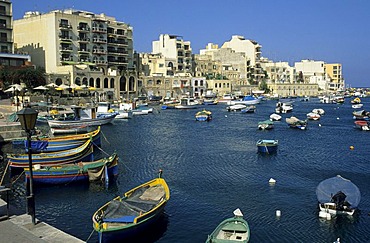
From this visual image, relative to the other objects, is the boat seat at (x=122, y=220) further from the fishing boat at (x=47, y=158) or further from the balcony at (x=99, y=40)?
the balcony at (x=99, y=40)

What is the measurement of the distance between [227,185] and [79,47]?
67803mm

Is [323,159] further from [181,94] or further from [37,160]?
[181,94]

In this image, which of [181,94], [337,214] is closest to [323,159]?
[337,214]

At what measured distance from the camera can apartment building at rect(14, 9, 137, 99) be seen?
80875mm

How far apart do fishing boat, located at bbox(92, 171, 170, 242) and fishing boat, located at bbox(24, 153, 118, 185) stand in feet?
18.6

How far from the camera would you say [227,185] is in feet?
81.1

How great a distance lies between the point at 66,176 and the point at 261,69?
429ft

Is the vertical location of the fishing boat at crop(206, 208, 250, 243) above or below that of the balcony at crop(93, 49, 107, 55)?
below

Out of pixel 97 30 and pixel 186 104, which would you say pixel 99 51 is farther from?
pixel 186 104

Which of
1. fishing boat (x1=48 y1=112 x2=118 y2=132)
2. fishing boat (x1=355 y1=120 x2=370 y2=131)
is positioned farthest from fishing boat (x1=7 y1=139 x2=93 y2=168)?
fishing boat (x1=355 y1=120 x2=370 y2=131)

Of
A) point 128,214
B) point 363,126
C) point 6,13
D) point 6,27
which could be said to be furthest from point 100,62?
point 128,214

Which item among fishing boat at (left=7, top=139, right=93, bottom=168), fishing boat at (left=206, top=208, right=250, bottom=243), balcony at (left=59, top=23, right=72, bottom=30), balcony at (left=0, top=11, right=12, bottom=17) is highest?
balcony at (left=0, top=11, right=12, bottom=17)

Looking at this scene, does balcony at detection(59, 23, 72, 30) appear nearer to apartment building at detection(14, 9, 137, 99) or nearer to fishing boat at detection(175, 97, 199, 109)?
apartment building at detection(14, 9, 137, 99)

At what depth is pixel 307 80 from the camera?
17562 centimetres
